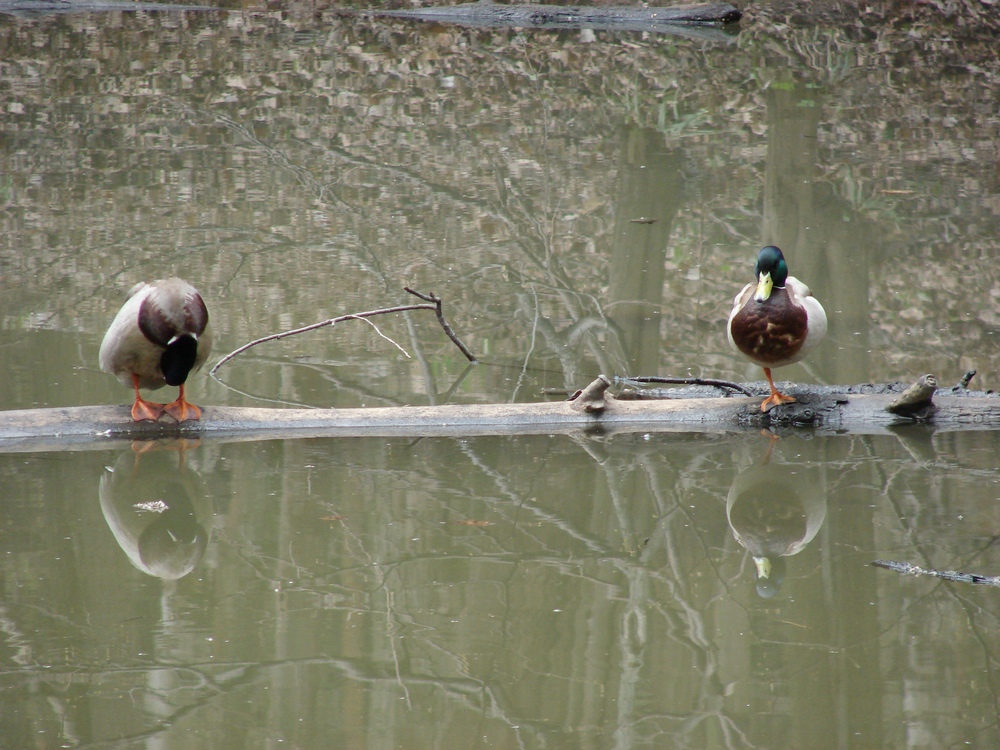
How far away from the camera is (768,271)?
487 cm

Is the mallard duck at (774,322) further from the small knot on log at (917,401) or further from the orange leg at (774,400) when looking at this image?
the small knot on log at (917,401)

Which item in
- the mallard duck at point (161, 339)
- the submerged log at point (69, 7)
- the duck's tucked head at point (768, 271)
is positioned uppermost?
the submerged log at point (69, 7)

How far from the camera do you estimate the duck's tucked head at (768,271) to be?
4816 mm

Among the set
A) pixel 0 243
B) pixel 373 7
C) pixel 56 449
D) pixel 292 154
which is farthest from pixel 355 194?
pixel 373 7

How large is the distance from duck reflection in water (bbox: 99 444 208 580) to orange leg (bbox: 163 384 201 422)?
0.15 m

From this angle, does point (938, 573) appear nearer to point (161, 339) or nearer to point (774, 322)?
point (774, 322)

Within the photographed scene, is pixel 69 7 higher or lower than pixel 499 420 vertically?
higher

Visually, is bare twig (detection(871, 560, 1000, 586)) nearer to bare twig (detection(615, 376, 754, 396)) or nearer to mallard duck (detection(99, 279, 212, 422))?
bare twig (detection(615, 376, 754, 396))

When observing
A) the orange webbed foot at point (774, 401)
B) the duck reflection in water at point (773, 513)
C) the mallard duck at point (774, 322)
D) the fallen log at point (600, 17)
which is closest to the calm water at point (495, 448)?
the duck reflection in water at point (773, 513)

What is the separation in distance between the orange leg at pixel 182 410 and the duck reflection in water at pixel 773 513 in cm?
226

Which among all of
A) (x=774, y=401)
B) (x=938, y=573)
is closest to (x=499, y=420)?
(x=774, y=401)

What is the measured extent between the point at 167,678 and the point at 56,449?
6.45 ft

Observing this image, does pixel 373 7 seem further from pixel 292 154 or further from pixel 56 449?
pixel 56 449

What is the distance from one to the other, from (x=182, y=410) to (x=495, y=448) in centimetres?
136
